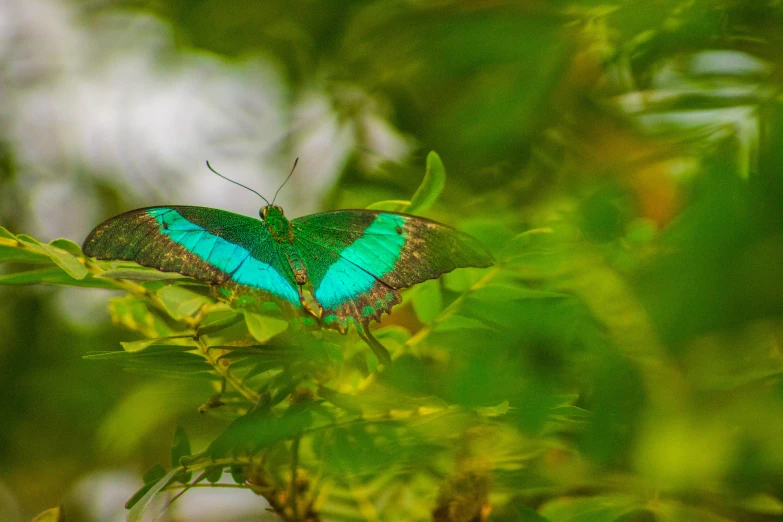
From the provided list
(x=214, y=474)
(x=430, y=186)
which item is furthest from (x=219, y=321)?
(x=430, y=186)

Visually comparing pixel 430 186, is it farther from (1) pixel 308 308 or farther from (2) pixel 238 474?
(2) pixel 238 474

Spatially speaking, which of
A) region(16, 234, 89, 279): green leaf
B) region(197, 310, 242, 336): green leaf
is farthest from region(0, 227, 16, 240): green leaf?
region(197, 310, 242, 336): green leaf

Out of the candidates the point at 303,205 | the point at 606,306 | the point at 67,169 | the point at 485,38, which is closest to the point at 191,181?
the point at 303,205

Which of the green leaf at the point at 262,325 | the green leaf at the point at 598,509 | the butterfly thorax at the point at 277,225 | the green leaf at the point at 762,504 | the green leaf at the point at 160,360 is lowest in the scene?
the green leaf at the point at 598,509

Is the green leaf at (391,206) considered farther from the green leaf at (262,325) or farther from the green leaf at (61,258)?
the green leaf at (61,258)

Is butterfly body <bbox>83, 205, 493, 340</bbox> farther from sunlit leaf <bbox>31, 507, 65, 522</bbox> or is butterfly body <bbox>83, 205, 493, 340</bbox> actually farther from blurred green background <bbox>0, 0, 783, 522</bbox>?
sunlit leaf <bbox>31, 507, 65, 522</bbox>

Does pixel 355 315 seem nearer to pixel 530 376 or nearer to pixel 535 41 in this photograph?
pixel 530 376

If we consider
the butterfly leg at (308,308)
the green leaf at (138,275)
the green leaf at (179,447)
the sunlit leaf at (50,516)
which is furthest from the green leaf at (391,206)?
the sunlit leaf at (50,516)

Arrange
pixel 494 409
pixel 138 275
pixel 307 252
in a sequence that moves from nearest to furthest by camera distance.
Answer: pixel 494 409 → pixel 138 275 → pixel 307 252
